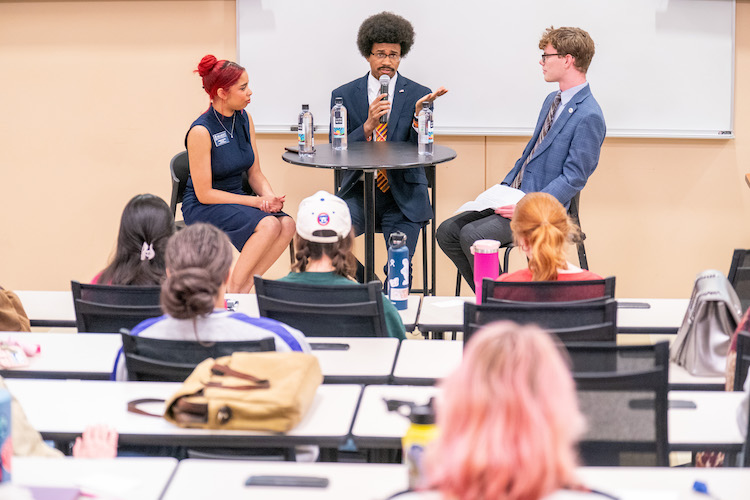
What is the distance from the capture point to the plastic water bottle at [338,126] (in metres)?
4.90

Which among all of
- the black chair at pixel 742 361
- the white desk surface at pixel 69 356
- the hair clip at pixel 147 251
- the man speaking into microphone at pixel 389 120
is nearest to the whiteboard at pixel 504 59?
the man speaking into microphone at pixel 389 120

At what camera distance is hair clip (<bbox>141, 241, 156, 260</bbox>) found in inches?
123

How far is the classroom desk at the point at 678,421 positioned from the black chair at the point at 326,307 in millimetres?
506

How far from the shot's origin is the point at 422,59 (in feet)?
18.1

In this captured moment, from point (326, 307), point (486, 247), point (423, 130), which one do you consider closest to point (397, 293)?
point (486, 247)

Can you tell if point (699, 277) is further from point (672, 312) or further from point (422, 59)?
point (422, 59)

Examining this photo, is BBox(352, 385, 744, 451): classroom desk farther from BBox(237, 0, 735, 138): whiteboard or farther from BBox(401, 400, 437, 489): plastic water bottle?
BBox(237, 0, 735, 138): whiteboard

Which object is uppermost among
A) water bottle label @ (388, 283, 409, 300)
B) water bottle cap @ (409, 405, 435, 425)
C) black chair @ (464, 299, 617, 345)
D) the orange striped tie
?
the orange striped tie

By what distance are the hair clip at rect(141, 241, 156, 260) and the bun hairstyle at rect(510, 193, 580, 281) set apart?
1.24 m

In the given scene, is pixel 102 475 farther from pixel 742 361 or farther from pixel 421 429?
pixel 742 361

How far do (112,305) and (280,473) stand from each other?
1306mm

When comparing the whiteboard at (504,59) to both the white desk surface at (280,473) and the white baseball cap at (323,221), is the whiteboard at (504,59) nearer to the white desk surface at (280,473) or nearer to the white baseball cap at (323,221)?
the white baseball cap at (323,221)

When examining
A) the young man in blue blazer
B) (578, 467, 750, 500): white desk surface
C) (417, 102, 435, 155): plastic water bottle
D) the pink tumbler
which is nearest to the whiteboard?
the young man in blue blazer

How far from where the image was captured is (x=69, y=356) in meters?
2.74
